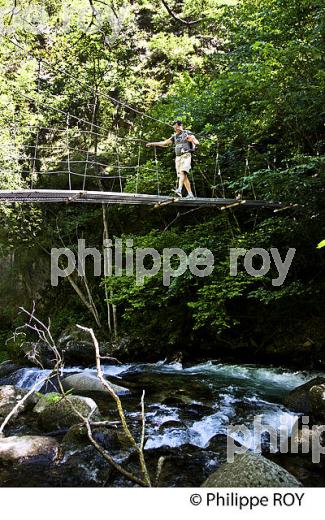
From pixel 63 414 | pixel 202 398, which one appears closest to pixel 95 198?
pixel 63 414

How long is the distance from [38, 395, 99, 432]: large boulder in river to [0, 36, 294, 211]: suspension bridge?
1.66 metres

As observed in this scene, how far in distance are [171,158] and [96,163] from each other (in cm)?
242

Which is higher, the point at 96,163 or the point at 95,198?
the point at 96,163

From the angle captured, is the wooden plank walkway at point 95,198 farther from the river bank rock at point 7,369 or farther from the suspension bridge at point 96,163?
the river bank rock at point 7,369

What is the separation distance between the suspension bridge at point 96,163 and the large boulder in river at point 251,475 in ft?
7.50

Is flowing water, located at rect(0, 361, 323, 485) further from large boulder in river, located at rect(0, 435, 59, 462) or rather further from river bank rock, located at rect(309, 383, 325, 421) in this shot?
large boulder in river, located at rect(0, 435, 59, 462)

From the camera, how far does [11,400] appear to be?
3.98 m

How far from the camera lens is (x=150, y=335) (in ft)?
20.5

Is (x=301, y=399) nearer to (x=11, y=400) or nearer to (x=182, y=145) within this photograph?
(x=11, y=400)

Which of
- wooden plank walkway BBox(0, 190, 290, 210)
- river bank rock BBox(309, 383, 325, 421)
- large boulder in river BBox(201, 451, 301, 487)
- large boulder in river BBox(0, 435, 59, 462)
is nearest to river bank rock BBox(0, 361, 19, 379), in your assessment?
wooden plank walkway BBox(0, 190, 290, 210)

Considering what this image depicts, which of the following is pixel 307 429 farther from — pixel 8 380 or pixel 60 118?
pixel 60 118

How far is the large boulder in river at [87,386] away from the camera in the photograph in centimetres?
440

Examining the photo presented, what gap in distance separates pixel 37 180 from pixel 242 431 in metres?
6.59

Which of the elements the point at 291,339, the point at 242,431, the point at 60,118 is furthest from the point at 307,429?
the point at 60,118
